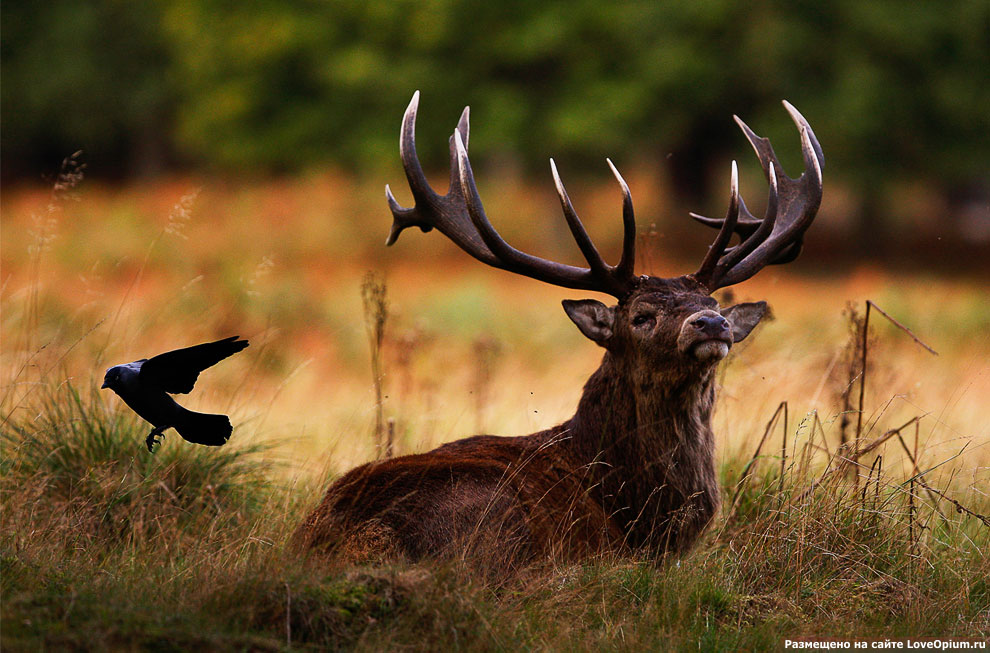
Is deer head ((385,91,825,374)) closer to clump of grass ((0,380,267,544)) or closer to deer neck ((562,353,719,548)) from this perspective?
deer neck ((562,353,719,548))

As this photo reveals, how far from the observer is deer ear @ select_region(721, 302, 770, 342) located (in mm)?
5238

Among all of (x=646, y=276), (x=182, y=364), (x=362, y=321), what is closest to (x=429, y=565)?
(x=182, y=364)

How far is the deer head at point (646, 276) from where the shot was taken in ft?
15.7

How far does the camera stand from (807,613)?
168 inches

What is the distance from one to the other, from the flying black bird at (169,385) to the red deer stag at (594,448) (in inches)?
21.7

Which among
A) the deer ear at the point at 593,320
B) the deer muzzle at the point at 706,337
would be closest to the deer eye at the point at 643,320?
the deer ear at the point at 593,320

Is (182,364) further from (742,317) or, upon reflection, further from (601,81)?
(601,81)

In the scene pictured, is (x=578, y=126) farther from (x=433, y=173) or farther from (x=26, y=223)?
(x=26, y=223)

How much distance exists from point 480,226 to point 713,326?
46.6 inches

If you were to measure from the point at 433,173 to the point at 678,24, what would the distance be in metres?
5.83

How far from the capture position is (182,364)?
4.14 meters

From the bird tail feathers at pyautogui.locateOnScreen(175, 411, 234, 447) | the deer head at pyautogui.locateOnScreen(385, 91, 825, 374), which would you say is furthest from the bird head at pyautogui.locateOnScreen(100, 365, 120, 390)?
the deer head at pyautogui.locateOnScreen(385, 91, 825, 374)

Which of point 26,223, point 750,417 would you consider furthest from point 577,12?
point 750,417

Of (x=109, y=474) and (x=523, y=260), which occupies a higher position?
(x=523, y=260)
